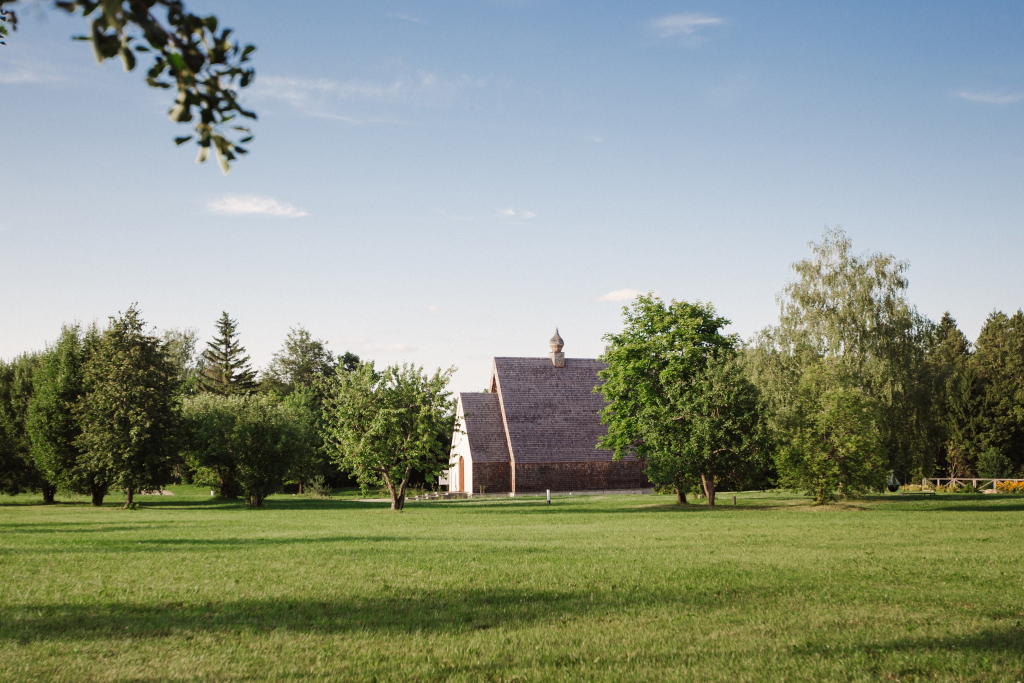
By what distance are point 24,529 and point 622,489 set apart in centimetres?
3864

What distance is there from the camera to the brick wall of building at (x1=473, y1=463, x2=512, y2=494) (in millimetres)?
54750

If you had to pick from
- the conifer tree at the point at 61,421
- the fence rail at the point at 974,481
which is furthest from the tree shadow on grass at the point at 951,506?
the conifer tree at the point at 61,421

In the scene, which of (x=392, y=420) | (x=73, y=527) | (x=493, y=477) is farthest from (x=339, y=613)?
(x=493, y=477)

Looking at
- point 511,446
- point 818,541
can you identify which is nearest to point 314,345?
point 511,446

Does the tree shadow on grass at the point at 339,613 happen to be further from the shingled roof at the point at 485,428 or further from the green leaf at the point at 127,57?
the shingled roof at the point at 485,428

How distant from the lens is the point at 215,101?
379 centimetres

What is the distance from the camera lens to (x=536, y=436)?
55000mm

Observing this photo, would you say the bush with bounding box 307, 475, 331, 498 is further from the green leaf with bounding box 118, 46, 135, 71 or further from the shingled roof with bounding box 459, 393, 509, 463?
the green leaf with bounding box 118, 46, 135, 71

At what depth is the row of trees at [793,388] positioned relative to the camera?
106 ft

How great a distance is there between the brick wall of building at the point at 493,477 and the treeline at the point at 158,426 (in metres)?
14.8

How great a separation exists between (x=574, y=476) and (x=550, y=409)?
538 cm

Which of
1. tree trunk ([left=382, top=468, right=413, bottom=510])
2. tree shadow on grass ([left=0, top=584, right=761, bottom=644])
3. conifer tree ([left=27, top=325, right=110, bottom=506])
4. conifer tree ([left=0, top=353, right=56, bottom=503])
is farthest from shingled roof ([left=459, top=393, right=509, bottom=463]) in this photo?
tree shadow on grass ([left=0, top=584, right=761, bottom=644])

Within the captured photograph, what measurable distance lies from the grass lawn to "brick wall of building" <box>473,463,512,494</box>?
34074 millimetres

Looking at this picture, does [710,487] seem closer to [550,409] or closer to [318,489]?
[550,409]
